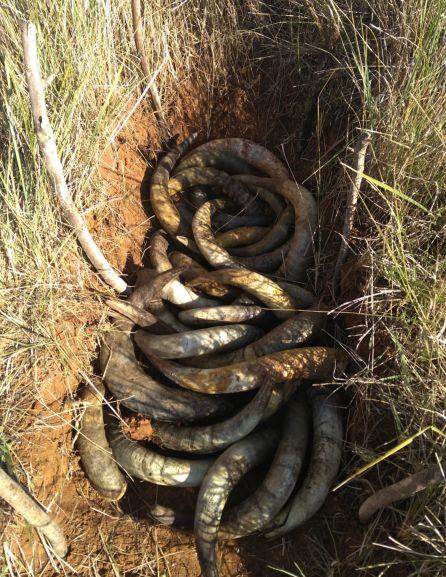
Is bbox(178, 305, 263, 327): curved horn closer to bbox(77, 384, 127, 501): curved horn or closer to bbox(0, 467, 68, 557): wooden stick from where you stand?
bbox(77, 384, 127, 501): curved horn

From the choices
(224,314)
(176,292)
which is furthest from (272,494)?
(176,292)

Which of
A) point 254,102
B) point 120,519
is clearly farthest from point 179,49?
point 120,519

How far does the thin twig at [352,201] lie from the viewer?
2861mm

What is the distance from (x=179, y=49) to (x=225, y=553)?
3.86 metres

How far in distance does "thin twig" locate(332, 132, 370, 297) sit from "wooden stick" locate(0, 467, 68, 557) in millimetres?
2159

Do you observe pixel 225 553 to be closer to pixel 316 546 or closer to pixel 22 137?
pixel 316 546

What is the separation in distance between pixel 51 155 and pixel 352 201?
68.5 inches

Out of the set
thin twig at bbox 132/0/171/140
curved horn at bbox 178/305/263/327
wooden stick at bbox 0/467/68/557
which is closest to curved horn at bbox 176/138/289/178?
thin twig at bbox 132/0/171/140

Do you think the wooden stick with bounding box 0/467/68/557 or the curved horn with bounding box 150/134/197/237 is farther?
the curved horn with bounding box 150/134/197/237

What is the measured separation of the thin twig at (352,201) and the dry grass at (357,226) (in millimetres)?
79

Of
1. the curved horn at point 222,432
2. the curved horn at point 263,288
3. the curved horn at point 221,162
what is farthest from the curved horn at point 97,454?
the curved horn at point 221,162

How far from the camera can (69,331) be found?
10.4 feet

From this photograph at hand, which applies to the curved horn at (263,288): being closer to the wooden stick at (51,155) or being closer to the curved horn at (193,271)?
the curved horn at (193,271)

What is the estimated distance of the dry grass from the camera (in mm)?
2607
